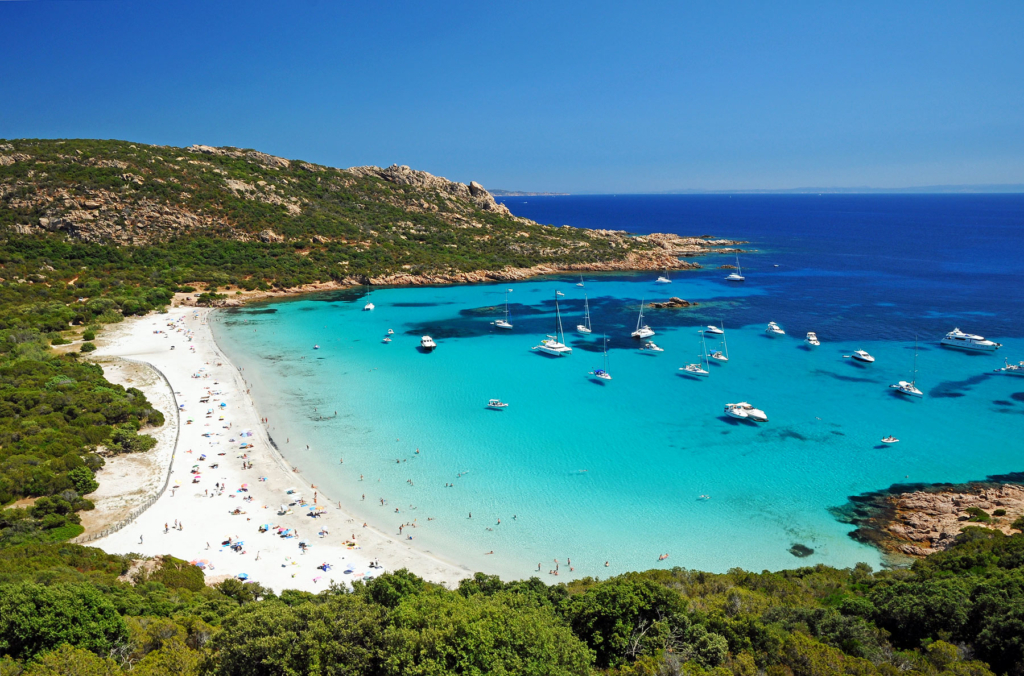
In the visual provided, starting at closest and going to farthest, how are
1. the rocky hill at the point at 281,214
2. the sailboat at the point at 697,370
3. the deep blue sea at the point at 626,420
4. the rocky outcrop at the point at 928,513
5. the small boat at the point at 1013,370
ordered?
the rocky outcrop at the point at 928,513
the deep blue sea at the point at 626,420
the small boat at the point at 1013,370
the sailboat at the point at 697,370
the rocky hill at the point at 281,214

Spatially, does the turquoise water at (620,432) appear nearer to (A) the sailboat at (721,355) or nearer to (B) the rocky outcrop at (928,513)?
(A) the sailboat at (721,355)

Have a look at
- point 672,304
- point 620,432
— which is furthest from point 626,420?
point 672,304

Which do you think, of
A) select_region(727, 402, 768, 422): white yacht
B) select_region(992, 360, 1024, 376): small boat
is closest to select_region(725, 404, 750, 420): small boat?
select_region(727, 402, 768, 422): white yacht

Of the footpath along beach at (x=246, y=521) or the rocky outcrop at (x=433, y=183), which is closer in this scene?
the footpath along beach at (x=246, y=521)

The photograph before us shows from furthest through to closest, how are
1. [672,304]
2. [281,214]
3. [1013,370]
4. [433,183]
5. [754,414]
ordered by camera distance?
[433,183] → [281,214] → [672,304] → [1013,370] → [754,414]

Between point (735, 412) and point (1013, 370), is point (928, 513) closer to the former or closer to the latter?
point (735, 412)

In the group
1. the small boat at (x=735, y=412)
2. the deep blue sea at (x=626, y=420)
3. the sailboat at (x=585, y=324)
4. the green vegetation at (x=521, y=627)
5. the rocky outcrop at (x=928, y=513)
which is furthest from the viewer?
the sailboat at (x=585, y=324)

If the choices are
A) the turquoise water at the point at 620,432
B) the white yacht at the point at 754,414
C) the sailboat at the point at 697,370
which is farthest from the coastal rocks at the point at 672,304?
the white yacht at the point at 754,414

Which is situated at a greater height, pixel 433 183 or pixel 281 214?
pixel 433 183
